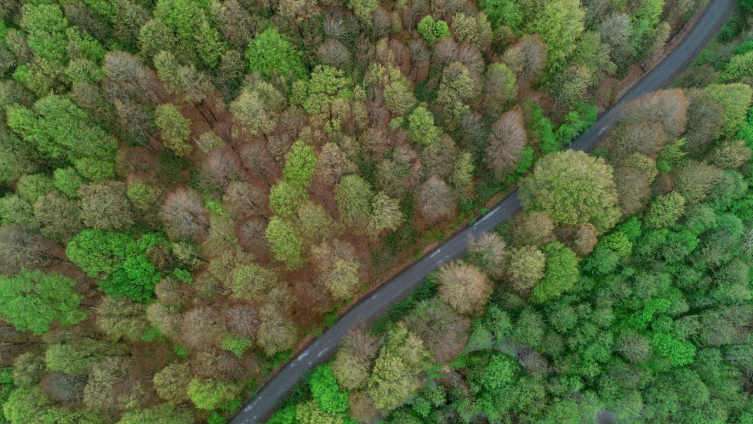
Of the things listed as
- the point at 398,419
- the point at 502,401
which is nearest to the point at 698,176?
the point at 502,401

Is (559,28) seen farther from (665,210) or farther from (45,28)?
(45,28)

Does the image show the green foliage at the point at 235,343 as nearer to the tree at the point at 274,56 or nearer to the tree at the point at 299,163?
the tree at the point at 299,163

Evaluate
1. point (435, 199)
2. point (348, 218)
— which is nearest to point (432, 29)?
point (435, 199)

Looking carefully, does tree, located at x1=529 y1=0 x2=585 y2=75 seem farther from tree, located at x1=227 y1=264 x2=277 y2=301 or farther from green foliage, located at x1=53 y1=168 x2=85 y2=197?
green foliage, located at x1=53 y1=168 x2=85 y2=197

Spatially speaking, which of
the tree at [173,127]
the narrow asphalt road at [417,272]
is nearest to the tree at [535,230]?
the narrow asphalt road at [417,272]

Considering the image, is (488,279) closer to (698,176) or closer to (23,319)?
(698,176)

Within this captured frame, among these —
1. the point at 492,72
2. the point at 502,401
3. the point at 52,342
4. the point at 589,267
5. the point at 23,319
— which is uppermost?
the point at 23,319

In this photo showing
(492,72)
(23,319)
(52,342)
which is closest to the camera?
(23,319)

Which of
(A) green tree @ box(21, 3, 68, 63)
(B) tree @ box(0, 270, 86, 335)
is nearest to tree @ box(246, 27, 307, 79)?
(A) green tree @ box(21, 3, 68, 63)
